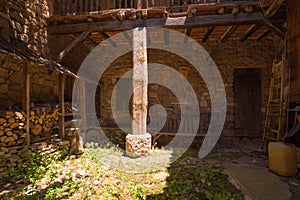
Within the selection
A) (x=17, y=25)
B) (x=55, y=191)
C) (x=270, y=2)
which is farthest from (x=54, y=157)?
(x=270, y=2)

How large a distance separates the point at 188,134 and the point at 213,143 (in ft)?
3.39

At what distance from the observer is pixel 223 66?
6.85 m

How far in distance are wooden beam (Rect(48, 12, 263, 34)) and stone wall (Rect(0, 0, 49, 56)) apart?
1.32ft

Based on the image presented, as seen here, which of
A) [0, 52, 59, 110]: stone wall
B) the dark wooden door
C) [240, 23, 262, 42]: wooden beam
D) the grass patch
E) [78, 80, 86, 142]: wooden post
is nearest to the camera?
the grass patch

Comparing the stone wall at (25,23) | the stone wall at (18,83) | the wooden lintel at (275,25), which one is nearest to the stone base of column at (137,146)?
the stone wall at (18,83)

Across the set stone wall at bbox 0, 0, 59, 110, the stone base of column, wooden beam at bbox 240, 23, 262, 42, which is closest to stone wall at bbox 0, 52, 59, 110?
stone wall at bbox 0, 0, 59, 110

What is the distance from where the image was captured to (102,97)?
25.1 ft

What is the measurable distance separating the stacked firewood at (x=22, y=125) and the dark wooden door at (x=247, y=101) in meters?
6.23

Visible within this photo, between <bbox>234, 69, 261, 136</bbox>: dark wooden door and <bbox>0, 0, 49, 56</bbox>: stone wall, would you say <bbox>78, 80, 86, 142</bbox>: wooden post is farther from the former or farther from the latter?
<bbox>234, 69, 261, 136</bbox>: dark wooden door

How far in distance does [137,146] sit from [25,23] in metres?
4.26

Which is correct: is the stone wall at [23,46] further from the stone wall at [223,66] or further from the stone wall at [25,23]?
the stone wall at [223,66]

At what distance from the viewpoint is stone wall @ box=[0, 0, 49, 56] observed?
414 centimetres

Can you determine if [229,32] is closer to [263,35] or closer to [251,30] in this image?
[251,30]

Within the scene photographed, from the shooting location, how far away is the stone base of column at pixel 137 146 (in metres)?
4.86
